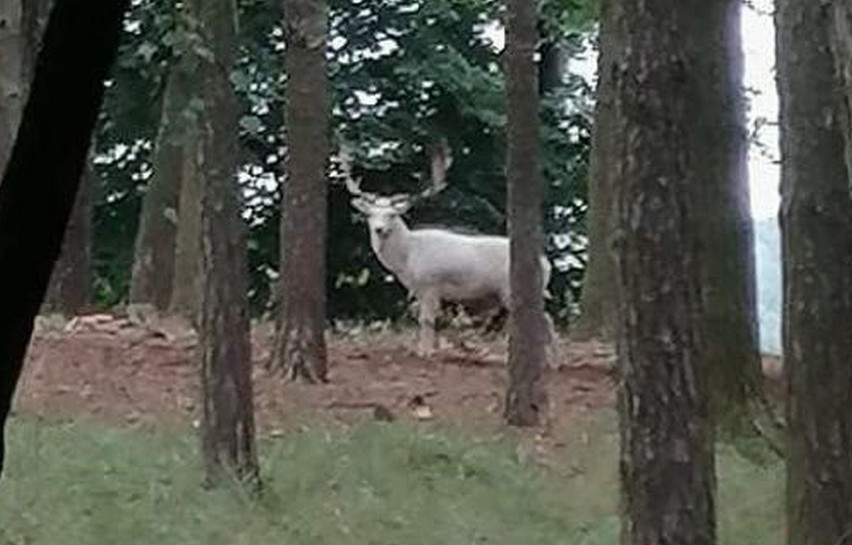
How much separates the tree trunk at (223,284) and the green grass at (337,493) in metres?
0.27

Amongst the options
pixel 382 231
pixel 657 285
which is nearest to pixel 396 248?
pixel 382 231

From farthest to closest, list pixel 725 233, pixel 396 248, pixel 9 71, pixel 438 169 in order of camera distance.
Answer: pixel 438 169 < pixel 396 248 < pixel 725 233 < pixel 9 71

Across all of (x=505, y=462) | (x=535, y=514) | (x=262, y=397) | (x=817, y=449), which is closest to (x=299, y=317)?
(x=262, y=397)

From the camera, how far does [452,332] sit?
618 inches

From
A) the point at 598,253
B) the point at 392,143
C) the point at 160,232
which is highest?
the point at 392,143

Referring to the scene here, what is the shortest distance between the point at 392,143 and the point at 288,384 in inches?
428

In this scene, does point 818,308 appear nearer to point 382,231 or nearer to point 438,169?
point 382,231

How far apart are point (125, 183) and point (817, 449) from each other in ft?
55.8

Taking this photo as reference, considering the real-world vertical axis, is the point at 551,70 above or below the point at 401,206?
above

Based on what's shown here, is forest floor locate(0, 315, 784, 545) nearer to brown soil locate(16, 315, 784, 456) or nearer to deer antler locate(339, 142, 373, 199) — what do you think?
brown soil locate(16, 315, 784, 456)

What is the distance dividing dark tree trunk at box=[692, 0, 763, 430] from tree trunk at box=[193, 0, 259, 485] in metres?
2.46

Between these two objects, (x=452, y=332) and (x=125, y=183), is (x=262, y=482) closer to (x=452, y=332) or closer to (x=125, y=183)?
(x=452, y=332)

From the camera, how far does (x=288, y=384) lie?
42.2ft

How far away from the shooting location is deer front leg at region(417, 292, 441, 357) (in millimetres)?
14297
